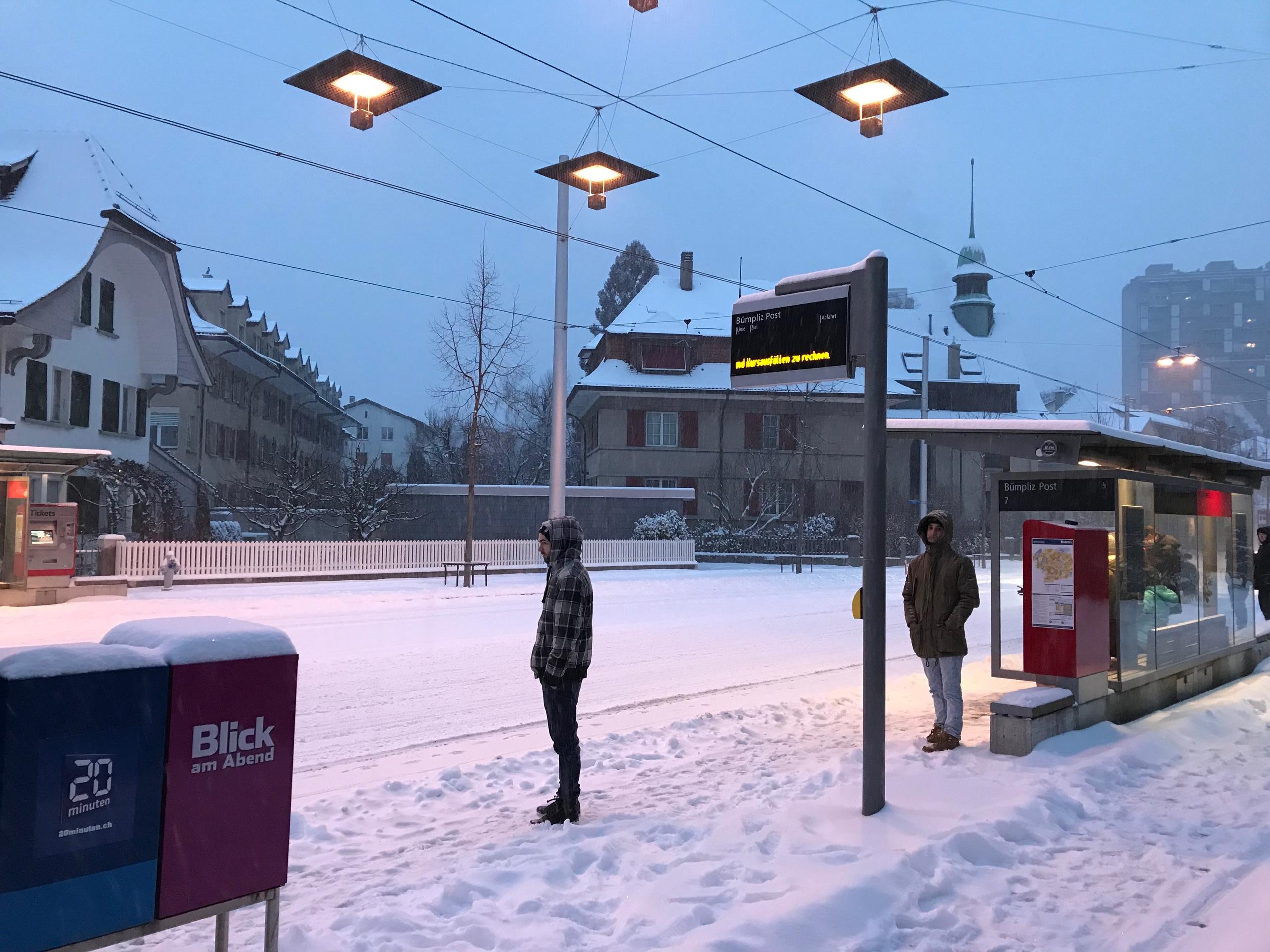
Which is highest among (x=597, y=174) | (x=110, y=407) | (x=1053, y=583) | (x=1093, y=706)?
(x=597, y=174)

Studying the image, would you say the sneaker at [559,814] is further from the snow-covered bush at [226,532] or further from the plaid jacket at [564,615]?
the snow-covered bush at [226,532]

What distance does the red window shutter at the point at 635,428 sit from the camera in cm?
5012

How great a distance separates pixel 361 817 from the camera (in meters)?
6.43

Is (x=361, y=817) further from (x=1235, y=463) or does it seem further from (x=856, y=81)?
(x=1235, y=463)

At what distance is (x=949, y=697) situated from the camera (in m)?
8.27

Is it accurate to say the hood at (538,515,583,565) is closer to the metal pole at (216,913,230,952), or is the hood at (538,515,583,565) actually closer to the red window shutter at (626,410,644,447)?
the metal pole at (216,913,230,952)

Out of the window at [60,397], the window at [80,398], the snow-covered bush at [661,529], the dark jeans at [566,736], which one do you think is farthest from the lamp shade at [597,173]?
the snow-covered bush at [661,529]

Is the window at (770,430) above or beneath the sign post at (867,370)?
above

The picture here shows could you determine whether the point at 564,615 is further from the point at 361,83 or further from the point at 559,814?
the point at 361,83

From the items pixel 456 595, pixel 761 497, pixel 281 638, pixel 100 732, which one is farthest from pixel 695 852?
pixel 761 497

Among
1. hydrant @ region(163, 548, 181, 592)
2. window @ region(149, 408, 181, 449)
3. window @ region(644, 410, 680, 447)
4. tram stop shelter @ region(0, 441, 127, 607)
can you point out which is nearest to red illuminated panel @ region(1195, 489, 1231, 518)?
tram stop shelter @ region(0, 441, 127, 607)

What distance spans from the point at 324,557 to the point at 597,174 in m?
15.6

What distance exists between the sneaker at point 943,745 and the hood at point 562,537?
140 inches

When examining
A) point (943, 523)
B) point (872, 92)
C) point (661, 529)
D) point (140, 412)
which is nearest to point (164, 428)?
point (140, 412)
